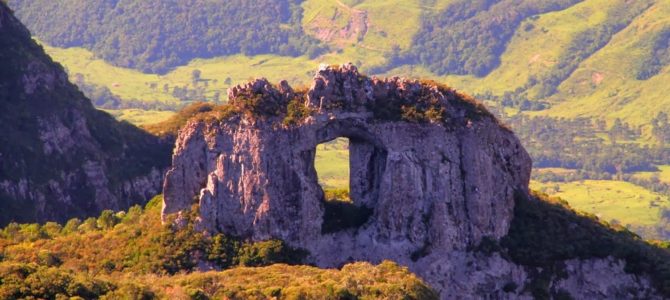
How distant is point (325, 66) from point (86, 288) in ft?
65.5

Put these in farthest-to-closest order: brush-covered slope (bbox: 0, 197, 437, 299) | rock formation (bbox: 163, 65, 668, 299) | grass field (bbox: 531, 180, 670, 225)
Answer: grass field (bbox: 531, 180, 670, 225) → rock formation (bbox: 163, 65, 668, 299) → brush-covered slope (bbox: 0, 197, 437, 299)

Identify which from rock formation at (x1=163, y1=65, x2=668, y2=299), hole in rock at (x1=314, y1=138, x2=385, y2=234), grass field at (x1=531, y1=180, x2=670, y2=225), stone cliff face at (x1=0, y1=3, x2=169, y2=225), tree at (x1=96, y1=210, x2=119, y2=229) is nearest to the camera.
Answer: rock formation at (x1=163, y1=65, x2=668, y2=299)

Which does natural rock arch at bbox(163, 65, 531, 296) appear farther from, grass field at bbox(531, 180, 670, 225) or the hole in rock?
grass field at bbox(531, 180, 670, 225)

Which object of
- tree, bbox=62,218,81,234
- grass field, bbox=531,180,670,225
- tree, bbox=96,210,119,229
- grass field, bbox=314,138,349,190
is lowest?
grass field, bbox=531,180,670,225

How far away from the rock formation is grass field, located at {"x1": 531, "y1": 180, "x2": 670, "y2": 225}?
99.3 m

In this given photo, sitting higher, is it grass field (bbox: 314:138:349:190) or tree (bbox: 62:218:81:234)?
tree (bbox: 62:218:81:234)

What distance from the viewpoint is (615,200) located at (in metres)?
182

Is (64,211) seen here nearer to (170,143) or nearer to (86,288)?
(170,143)

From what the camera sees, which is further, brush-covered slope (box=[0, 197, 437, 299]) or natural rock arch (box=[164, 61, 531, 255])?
natural rock arch (box=[164, 61, 531, 255])

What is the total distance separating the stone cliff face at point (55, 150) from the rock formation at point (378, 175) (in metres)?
32.5

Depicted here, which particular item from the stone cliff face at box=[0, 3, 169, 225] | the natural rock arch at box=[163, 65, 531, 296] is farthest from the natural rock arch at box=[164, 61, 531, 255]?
the stone cliff face at box=[0, 3, 169, 225]

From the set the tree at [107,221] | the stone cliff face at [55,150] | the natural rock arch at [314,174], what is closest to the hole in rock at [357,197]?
the natural rock arch at [314,174]

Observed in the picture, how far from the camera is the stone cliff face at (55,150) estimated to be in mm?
97812

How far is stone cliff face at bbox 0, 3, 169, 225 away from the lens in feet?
321
